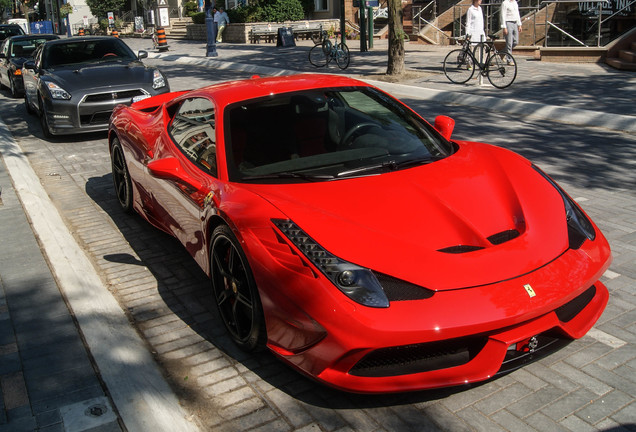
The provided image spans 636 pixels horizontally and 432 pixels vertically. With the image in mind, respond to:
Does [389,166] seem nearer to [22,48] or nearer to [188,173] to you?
[188,173]

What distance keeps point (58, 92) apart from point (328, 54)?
34.4ft

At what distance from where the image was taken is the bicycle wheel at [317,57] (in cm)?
2050

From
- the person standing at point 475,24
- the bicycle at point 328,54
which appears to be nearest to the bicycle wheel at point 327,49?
the bicycle at point 328,54

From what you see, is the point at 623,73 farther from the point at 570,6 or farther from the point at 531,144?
the point at 531,144

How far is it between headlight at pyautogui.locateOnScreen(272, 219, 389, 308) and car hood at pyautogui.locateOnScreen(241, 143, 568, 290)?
42mm

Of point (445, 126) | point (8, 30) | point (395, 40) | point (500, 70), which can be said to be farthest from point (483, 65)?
point (8, 30)

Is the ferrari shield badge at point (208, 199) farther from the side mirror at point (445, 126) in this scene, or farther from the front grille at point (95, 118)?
the front grille at point (95, 118)

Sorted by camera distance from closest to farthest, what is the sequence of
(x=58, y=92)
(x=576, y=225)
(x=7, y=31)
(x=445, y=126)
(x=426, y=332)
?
(x=426, y=332) → (x=576, y=225) → (x=445, y=126) → (x=58, y=92) → (x=7, y=31)

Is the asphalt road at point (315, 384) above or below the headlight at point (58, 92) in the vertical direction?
below

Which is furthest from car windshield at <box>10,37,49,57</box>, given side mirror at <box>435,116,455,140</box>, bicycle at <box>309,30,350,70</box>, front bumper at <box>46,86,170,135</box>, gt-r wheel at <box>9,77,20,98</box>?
side mirror at <box>435,116,455,140</box>

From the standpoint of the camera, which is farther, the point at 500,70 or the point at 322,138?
the point at 500,70

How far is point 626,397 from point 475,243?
1028 mm

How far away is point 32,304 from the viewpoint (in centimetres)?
464

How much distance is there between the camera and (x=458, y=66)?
50.0 ft
